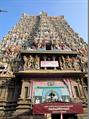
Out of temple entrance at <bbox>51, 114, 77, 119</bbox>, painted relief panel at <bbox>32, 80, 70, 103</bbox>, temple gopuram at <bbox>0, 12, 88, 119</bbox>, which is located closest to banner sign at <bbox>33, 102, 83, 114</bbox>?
temple gopuram at <bbox>0, 12, 88, 119</bbox>

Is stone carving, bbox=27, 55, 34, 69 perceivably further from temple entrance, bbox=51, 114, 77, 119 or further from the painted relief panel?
temple entrance, bbox=51, 114, 77, 119

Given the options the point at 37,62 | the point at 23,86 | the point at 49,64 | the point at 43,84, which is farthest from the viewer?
the point at 37,62

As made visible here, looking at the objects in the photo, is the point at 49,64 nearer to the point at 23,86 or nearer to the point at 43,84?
the point at 43,84

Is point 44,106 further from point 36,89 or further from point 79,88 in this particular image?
point 79,88

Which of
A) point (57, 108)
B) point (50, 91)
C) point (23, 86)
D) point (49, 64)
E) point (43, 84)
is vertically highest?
point (49, 64)

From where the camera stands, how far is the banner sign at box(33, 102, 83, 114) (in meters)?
16.0

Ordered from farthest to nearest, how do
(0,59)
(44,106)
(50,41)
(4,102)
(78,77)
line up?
(50,41)
(0,59)
(78,77)
(4,102)
(44,106)

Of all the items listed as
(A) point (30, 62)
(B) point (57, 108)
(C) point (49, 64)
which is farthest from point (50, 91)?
(A) point (30, 62)

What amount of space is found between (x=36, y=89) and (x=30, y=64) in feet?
9.50

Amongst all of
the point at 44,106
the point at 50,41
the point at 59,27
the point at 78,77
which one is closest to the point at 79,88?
the point at 78,77

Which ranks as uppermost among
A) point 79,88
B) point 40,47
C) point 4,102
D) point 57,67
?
point 40,47

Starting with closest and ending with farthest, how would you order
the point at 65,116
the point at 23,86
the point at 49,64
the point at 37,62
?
the point at 65,116, the point at 23,86, the point at 49,64, the point at 37,62

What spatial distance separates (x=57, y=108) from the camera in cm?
1617

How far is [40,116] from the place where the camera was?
16531 mm
